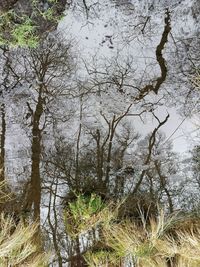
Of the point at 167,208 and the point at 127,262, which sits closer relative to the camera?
the point at 127,262

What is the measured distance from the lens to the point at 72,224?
8.15 meters

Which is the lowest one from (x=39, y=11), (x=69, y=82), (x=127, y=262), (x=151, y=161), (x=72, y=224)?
(x=127, y=262)

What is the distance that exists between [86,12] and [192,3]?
1581mm

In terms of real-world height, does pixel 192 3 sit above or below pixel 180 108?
above

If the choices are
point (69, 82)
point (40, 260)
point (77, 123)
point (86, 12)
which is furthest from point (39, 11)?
point (40, 260)

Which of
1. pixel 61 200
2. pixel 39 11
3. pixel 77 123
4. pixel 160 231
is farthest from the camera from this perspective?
pixel 61 200

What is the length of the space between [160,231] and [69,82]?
2.75 meters

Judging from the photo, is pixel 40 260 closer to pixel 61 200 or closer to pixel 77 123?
pixel 61 200

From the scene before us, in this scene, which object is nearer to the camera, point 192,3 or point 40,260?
point 192,3

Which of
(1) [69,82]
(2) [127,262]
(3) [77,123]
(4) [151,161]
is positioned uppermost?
(1) [69,82]

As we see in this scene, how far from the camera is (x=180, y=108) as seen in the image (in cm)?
751

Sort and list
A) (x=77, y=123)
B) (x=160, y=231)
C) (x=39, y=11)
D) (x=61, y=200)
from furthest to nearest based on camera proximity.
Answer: (x=61, y=200), (x=77, y=123), (x=160, y=231), (x=39, y=11)

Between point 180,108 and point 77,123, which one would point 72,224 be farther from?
point 180,108

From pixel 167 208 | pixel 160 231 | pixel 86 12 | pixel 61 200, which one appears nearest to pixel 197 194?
pixel 167 208
